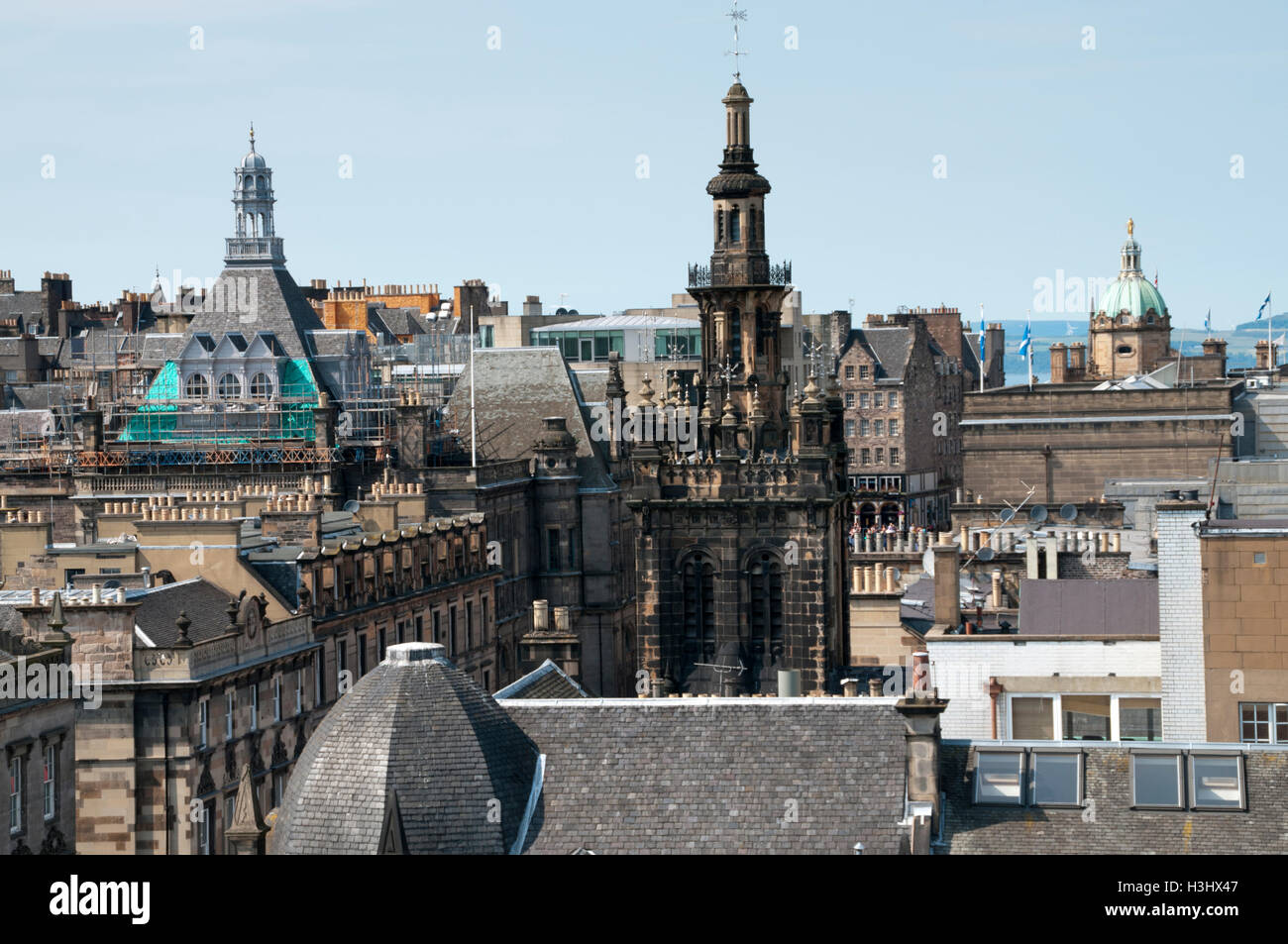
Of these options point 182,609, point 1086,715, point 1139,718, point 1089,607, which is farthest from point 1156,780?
point 182,609

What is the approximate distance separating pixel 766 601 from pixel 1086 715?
73.5 ft

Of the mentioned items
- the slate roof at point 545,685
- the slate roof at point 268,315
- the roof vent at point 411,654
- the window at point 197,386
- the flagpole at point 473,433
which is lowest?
the slate roof at point 545,685

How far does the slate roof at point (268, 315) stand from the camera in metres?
134

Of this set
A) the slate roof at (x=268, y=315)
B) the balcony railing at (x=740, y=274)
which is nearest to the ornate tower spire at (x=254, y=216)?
the slate roof at (x=268, y=315)

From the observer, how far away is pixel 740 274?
89.4m

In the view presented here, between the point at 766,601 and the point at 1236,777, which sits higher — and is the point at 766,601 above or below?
above

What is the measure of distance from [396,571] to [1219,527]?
4476cm

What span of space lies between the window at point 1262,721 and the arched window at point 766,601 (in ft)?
91.6

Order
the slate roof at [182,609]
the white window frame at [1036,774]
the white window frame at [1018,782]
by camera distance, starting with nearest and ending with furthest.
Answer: the white window frame at [1036,774], the white window frame at [1018,782], the slate roof at [182,609]

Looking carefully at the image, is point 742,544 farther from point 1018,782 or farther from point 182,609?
point 1018,782

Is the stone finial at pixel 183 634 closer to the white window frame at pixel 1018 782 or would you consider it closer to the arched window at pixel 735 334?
the arched window at pixel 735 334

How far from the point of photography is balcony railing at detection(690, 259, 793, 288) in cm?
8944
